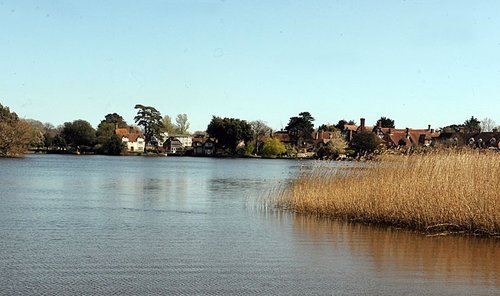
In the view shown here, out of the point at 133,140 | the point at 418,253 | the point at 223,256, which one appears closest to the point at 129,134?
the point at 133,140

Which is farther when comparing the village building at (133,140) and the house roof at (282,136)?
the village building at (133,140)

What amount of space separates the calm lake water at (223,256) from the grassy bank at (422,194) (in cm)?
72

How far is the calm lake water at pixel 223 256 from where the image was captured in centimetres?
980

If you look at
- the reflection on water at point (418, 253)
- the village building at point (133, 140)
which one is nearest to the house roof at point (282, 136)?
the village building at point (133, 140)

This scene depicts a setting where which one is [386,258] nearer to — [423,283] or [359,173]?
[423,283]

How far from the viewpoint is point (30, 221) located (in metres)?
17.1

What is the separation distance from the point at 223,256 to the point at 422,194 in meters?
6.40

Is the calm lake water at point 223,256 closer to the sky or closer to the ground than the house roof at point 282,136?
closer to the ground

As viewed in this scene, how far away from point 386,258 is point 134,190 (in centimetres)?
2004

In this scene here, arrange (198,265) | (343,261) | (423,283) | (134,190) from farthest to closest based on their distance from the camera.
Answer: (134,190)
(343,261)
(198,265)
(423,283)

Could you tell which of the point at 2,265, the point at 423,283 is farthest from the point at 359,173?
the point at 2,265

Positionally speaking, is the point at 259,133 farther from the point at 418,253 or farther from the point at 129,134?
the point at 418,253

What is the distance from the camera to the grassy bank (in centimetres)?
1514

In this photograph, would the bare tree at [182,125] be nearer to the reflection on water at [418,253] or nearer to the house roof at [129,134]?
the house roof at [129,134]
